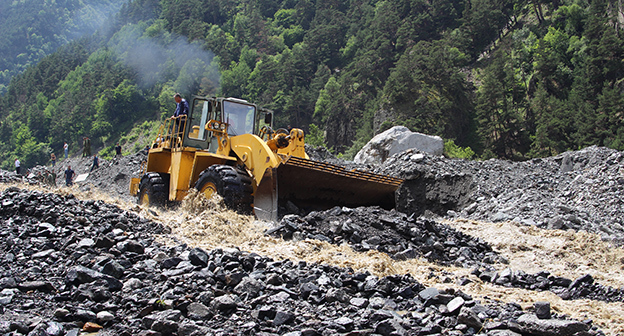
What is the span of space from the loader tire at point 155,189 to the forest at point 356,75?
27634mm

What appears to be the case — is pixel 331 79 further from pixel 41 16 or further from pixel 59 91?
pixel 41 16

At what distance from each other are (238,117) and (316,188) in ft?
8.21

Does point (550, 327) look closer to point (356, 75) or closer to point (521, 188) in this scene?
point (521, 188)

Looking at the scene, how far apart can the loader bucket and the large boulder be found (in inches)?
580

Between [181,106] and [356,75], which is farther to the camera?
[356,75]

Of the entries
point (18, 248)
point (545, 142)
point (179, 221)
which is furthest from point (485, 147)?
point (18, 248)

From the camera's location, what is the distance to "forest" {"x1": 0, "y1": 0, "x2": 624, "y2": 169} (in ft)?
139

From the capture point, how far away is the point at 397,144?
2391 centimetres

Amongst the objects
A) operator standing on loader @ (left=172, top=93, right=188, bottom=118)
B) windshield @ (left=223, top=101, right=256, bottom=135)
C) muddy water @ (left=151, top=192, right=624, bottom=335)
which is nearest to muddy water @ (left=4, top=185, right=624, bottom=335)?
muddy water @ (left=151, top=192, right=624, bottom=335)

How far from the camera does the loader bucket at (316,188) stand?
790 centimetres

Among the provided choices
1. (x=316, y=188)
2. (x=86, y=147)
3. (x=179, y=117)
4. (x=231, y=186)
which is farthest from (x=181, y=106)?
(x=86, y=147)

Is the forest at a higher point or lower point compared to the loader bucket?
higher

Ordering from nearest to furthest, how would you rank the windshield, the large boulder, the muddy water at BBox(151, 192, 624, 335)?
the muddy water at BBox(151, 192, 624, 335) → the windshield → the large boulder

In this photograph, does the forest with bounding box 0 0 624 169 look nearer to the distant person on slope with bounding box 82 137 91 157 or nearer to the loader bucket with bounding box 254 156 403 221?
the distant person on slope with bounding box 82 137 91 157
